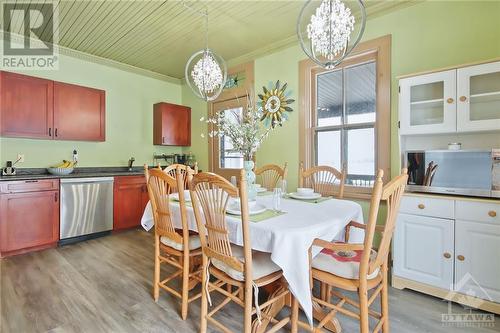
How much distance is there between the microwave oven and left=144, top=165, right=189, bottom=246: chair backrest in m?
2.02

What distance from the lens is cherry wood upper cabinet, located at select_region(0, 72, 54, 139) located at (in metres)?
3.22

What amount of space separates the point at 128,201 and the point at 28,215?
1.22 meters

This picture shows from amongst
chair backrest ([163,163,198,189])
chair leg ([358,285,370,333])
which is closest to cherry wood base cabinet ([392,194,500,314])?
chair leg ([358,285,370,333])

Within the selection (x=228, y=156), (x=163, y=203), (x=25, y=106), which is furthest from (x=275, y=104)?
(x=25, y=106)

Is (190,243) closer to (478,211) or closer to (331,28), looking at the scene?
(331,28)

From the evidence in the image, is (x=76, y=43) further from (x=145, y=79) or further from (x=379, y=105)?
(x=379, y=105)

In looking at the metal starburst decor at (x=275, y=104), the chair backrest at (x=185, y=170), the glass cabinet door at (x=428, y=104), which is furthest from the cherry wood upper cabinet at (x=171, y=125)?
the glass cabinet door at (x=428, y=104)

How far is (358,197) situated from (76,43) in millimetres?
4382

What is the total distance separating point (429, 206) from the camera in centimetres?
220

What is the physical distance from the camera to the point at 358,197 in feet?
10.2

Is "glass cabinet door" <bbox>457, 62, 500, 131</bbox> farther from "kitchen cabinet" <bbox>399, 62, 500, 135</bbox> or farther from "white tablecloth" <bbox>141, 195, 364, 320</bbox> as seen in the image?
"white tablecloth" <bbox>141, 195, 364, 320</bbox>

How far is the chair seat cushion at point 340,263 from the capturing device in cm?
147

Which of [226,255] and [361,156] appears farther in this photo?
[361,156]

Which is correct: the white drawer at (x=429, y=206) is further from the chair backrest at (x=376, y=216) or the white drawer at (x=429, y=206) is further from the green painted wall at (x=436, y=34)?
the chair backrest at (x=376, y=216)
